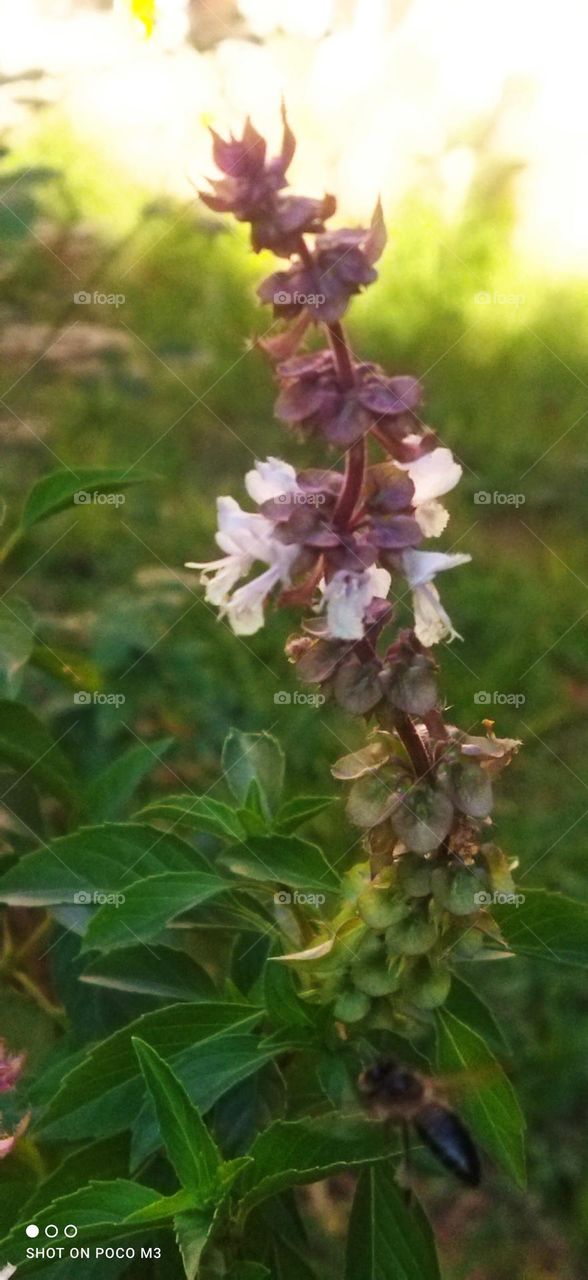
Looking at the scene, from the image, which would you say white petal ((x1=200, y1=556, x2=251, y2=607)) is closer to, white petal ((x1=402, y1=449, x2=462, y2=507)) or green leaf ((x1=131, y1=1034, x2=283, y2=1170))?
white petal ((x1=402, y1=449, x2=462, y2=507))

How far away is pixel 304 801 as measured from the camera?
3.74ft

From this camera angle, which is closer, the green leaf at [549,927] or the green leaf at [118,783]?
the green leaf at [549,927]

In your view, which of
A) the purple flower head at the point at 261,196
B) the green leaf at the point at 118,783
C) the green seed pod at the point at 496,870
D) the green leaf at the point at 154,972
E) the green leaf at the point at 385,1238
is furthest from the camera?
the green leaf at the point at 118,783

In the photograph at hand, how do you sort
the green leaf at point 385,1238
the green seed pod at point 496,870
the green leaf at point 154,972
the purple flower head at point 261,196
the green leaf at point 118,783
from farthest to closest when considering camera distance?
the green leaf at point 118,783
the green leaf at point 154,972
the green leaf at point 385,1238
the green seed pod at point 496,870
the purple flower head at point 261,196

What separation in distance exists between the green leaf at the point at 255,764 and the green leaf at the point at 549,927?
250 mm

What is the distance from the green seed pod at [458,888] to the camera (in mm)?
874

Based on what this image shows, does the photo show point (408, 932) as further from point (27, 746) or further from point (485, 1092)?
point (27, 746)

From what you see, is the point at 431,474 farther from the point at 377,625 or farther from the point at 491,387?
the point at 491,387

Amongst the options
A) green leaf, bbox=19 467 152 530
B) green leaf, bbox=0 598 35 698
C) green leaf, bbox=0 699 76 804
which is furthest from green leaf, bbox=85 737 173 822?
green leaf, bbox=19 467 152 530

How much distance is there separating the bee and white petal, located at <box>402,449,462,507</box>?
424 mm

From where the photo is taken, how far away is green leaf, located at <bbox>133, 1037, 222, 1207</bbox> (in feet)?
2.88

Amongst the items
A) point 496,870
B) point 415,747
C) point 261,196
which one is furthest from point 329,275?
point 496,870

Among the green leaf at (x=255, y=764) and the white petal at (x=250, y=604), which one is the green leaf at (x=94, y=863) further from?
the white petal at (x=250, y=604)

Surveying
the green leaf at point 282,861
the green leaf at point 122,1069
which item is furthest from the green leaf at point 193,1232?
the green leaf at point 282,861
